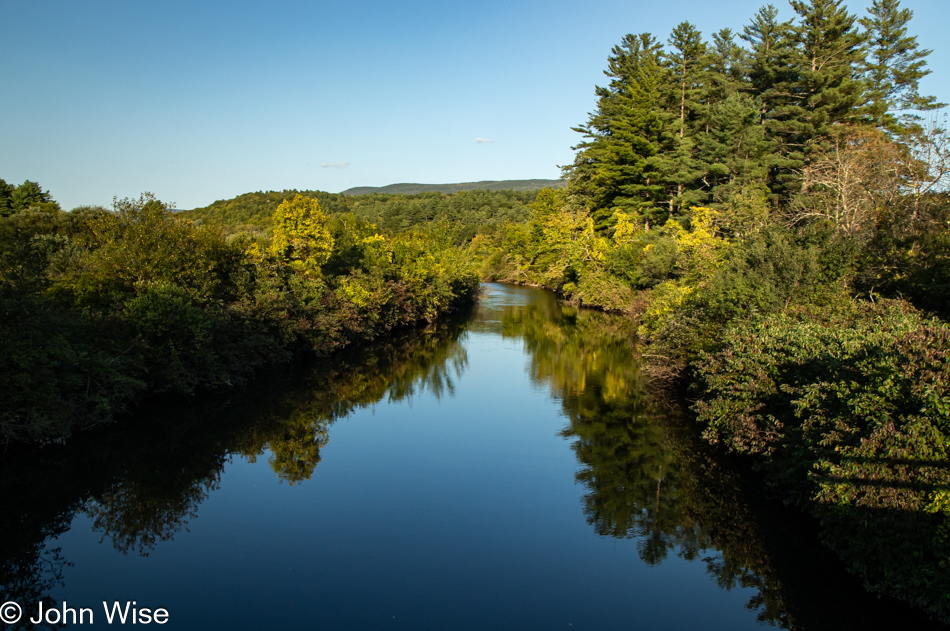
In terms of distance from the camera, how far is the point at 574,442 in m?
17.3

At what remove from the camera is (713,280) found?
20094 millimetres

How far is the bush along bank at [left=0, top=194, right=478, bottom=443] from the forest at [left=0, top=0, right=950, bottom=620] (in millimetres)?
87

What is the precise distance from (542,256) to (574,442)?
43644 mm

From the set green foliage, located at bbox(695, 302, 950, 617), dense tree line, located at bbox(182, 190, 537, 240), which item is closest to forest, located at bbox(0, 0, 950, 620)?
green foliage, located at bbox(695, 302, 950, 617)

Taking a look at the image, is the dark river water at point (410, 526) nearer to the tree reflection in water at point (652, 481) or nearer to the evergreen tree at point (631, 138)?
the tree reflection in water at point (652, 481)

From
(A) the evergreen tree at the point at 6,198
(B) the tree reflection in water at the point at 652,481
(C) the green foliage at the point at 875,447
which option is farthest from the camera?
(A) the evergreen tree at the point at 6,198

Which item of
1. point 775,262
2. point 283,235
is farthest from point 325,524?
point 283,235

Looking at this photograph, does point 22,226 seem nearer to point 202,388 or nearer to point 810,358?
point 202,388

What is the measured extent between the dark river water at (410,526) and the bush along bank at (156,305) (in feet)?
4.28

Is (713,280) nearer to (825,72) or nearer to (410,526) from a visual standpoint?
(410,526)

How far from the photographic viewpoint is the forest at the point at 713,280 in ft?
31.6

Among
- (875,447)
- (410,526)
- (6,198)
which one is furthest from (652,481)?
(6,198)

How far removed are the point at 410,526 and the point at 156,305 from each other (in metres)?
12.4

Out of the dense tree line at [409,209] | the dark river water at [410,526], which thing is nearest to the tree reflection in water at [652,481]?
the dark river water at [410,526]
